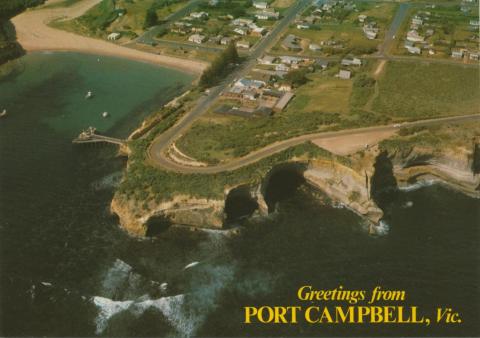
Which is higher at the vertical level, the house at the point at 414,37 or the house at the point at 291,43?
the house at the point at 291,43

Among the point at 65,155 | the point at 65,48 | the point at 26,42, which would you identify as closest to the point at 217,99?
the point at 65,155

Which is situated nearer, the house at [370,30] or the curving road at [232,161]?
the curving road at [232,161]

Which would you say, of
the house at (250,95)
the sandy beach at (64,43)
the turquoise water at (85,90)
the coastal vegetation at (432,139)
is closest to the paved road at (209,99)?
the house at (250,95)

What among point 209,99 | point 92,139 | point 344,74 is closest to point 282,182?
point 209,99

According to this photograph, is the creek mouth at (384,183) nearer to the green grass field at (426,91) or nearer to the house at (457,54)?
the green grass field at (426,91)

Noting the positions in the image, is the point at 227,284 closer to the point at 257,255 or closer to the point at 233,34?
the point at 257,255

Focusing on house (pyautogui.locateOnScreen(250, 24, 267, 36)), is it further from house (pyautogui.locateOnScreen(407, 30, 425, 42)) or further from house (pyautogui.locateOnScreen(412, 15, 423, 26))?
house (pyautogui.locateOnScreen(412, 15, 423, 26))
